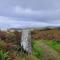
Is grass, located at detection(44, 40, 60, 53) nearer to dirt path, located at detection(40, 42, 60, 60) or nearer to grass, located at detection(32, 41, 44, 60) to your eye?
grass, located at detection(32, 41, 44, 60)

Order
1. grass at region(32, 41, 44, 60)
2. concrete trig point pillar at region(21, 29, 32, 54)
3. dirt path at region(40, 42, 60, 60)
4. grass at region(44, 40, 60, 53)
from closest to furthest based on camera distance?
1. dirt path at region(40, 42, 60, 60)
2. grass at region(32, 41, 44, 60)
3. concrete trig point pillar at region(21, 29, 32, 54)
4. grass at region(44, 40, 60, 53)

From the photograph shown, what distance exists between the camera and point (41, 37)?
6758mm

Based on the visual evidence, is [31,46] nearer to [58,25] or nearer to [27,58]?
[27,58]

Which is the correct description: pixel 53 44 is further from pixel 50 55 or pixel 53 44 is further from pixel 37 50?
pixel 50 55

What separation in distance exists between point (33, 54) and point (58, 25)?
1.66 metres

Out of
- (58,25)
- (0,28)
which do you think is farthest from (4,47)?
(58,25)

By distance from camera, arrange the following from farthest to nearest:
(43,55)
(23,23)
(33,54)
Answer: (33,54), (43,55), (23,23)

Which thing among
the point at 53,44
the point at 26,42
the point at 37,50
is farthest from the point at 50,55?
the point at 53,44

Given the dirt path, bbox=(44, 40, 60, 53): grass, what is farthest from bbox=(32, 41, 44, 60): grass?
bbox=(44, 40, 60, 53): grass

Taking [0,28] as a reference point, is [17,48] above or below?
below

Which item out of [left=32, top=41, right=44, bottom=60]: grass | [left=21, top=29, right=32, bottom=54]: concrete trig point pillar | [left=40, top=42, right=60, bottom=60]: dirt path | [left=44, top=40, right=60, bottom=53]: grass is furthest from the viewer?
[left=44, top=40, right=60, bottom=53]: grass

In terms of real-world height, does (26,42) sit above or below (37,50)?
above

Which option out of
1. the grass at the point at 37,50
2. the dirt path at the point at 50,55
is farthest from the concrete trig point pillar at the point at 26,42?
the dirt path at the point at 50,55

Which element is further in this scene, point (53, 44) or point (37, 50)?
point (53, 44)
